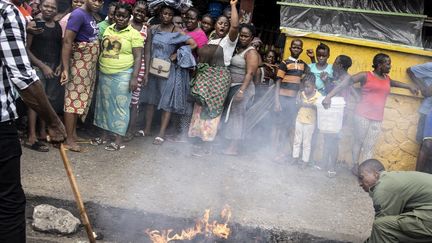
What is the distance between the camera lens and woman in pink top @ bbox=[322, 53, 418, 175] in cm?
629

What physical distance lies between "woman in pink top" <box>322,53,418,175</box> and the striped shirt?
14.6 feet

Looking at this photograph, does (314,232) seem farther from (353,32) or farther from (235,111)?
(353,32)

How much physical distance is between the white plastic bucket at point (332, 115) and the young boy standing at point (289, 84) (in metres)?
0.43

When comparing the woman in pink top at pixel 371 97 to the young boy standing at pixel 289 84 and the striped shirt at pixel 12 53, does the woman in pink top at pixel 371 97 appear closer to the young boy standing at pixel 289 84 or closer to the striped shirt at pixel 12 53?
the young boy standing at pixel 289 84

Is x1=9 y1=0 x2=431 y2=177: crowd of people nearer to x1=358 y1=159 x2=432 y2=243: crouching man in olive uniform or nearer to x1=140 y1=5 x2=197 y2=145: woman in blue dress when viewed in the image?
x1=140 y1=5 x2=197 y2=145: woman in blue dress

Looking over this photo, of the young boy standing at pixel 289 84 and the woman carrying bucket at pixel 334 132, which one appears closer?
the woman carrying bucket at pixel 334 132

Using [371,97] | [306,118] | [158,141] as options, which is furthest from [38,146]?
[371,97]

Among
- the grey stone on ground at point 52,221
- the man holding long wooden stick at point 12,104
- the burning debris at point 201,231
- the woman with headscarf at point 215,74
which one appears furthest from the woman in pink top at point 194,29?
the man holding long wooden stick at point 12,104

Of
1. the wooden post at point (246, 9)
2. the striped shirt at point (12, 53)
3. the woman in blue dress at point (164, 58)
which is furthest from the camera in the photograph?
the wooden post at point (246, 9)

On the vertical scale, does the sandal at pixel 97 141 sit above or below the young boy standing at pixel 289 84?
below

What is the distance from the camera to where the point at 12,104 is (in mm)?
2836

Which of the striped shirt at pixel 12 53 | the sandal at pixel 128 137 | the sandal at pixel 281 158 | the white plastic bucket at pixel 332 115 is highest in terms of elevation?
the striped shirt at pixel 12 53

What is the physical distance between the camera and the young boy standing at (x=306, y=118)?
6.34 metres

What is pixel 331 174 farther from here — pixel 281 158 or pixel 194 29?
pixel 194 29
